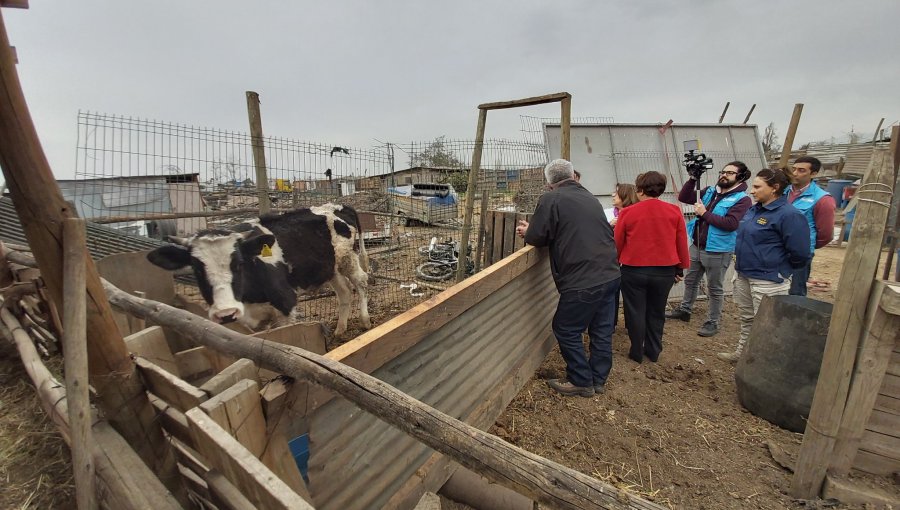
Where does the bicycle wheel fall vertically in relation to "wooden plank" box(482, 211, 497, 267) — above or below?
below

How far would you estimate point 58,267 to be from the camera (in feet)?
4.05

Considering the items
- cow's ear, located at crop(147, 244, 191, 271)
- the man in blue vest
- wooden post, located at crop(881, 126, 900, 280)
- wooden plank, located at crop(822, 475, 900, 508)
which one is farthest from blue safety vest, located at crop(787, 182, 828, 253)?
cow's ear, located at crop(147, 244, 191, 271)

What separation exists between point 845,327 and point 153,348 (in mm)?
3420

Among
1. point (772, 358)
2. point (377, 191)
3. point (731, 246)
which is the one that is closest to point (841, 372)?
point (772, 358)

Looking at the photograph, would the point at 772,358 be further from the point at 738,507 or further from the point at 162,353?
the point at 162,353

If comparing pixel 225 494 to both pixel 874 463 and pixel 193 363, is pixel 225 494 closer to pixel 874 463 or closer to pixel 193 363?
pixel 193 363

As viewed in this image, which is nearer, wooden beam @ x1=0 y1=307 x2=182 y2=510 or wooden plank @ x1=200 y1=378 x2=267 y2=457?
wooden plank @ x1=200 y1=378 x2=267 y2=457

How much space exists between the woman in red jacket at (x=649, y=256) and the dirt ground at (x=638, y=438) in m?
0.40

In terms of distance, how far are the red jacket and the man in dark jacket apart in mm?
497

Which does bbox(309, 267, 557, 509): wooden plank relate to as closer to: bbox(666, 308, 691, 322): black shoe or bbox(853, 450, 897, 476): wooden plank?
bbox(853, 450, 897, 476): wooden plank

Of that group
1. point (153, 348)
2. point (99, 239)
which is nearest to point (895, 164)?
point (153, 348)

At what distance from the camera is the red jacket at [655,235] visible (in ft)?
11.4

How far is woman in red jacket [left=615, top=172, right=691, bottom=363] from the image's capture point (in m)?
3.47

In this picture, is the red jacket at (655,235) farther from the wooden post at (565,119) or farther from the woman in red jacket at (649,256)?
the wooden post at (565,119)
